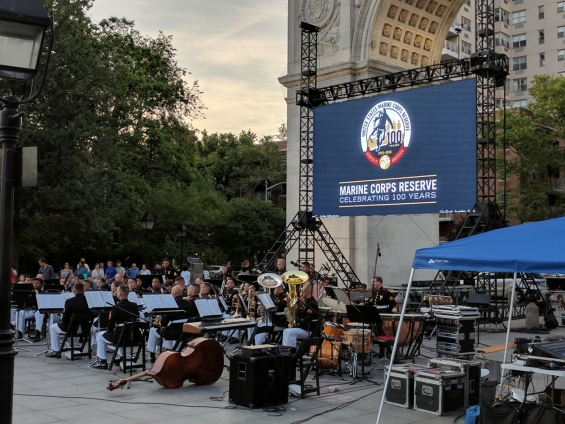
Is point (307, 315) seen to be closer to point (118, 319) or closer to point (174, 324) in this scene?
point (174, 324)

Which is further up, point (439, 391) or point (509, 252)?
point (509, 252)

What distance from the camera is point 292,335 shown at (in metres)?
12.8

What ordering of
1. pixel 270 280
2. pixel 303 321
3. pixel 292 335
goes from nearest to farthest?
pixel 292 335 < pixel 303 321 < pixel 270 280

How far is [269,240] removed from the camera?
5475 cm

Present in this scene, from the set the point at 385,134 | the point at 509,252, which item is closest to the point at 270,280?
the point at 509,252

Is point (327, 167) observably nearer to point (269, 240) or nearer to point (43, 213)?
point (43, 213)

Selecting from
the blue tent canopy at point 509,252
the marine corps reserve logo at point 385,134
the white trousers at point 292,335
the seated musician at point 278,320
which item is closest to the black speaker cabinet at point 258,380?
the white trousers at point 292,335

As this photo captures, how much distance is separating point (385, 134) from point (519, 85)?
65.0 metres

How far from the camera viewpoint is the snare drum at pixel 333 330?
13688 mm

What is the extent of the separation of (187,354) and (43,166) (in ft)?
69.0

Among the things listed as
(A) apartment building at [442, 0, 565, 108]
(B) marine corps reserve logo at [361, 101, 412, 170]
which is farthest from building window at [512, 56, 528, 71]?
(B) marine corps reserve logo at [361, 101, 412, 170]

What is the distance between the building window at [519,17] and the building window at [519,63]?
14.8 feet

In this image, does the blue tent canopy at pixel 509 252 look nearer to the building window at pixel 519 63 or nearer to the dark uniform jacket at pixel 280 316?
the dark uniform jacket at pixel 280 316

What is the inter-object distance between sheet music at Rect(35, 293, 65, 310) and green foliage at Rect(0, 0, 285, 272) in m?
14.8
